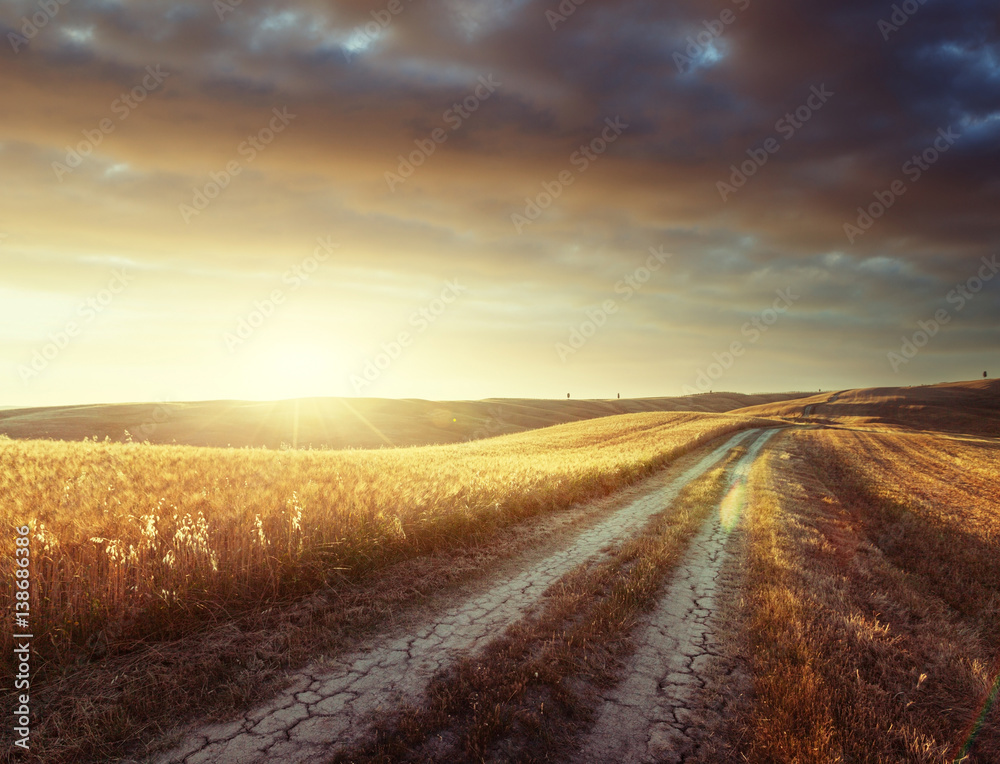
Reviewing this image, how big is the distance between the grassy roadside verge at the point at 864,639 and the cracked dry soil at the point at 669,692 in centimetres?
42

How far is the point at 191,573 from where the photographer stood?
5.87 metres

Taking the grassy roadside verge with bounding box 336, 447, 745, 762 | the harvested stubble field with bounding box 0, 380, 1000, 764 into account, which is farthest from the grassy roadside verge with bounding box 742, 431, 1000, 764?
the grassy roadside verge with bounding box 336, 447, 745, 762

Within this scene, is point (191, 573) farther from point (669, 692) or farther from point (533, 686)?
point (669, 692)

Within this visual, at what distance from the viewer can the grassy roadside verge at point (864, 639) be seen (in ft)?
13.2

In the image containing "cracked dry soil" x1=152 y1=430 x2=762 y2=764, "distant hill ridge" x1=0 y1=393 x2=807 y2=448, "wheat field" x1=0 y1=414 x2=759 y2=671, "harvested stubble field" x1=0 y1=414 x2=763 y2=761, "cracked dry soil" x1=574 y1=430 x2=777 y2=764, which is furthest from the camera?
"distant hill ridge" x1=0 y1=393 x2=807 y2=448

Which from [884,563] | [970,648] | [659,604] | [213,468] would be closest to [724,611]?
[659,604]

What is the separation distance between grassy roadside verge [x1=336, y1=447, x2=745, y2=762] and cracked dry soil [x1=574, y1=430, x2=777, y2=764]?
0.63 feet

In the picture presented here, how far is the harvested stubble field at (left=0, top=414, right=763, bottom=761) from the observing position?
14.3 ft

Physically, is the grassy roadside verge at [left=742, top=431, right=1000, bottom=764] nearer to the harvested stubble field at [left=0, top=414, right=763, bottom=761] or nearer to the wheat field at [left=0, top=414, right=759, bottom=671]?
the harvested stubble field at [left=0, top=414, right=763, bottom=761]

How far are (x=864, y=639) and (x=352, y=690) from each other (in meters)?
6.09

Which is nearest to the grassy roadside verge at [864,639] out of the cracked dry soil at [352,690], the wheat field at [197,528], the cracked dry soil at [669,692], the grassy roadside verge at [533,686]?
the cracked dry soil at [669,692]

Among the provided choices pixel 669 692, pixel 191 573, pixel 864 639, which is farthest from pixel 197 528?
pixel 864 639

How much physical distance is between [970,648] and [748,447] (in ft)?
96.3

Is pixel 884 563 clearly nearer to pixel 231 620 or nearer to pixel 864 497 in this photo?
pixel 864 497
